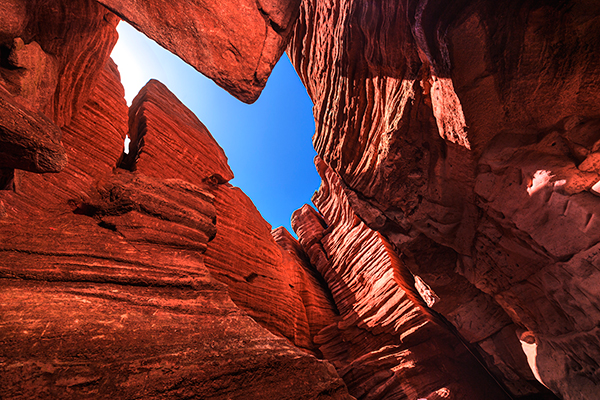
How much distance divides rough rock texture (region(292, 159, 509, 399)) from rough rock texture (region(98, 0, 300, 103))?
19.8 ft

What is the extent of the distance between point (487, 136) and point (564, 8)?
202cm

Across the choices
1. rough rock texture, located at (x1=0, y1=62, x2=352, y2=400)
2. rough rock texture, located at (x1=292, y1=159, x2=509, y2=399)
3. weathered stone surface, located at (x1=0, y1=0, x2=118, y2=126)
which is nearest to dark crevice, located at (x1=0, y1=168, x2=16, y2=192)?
rough rock texture, located at (x1=0, y1=62, x2=352, y2=400)

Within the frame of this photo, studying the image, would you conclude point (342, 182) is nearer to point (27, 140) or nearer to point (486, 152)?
point (486, 152)

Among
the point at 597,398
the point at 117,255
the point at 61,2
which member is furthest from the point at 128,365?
the point at 597,398

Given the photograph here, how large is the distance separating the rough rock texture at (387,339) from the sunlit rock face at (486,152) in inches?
60.4

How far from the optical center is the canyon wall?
265cm

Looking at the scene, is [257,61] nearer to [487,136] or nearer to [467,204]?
[487,136]

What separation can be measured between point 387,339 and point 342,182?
21.6 feet

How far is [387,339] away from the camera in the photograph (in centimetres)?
986

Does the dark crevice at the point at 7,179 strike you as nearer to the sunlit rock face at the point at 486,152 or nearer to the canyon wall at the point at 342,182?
the canyon wall at the point at 342,182

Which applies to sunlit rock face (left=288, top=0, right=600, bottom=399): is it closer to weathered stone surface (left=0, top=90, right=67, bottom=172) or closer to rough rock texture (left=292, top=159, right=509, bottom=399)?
rough rock texture (left=292, top=159, right=509, bottom=399)

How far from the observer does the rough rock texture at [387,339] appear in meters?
8.52

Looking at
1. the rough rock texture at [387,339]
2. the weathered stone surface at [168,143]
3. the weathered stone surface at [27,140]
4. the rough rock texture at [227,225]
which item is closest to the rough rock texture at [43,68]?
the weathered stone surface at [27,140]

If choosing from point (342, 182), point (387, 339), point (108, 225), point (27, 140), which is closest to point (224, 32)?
point (27, 140)
